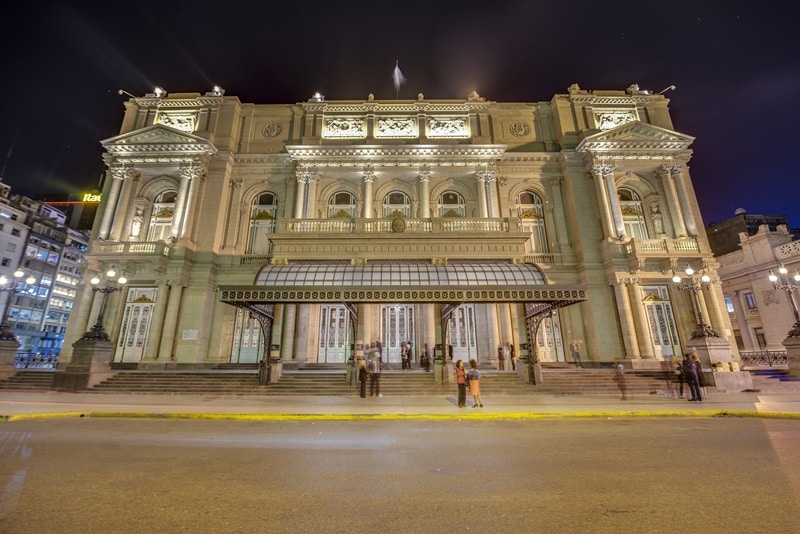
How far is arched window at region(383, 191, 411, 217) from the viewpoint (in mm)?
25641

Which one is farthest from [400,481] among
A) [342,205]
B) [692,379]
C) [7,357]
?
[7,357]

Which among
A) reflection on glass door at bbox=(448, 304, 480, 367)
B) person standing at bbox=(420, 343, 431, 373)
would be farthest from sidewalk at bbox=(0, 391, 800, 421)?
reflection on glass door at bbox=(448, 304, 480, 367)

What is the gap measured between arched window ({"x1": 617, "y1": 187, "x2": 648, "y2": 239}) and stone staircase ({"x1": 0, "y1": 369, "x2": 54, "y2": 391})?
35.6 meters

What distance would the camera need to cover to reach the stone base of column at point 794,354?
57.0 ft

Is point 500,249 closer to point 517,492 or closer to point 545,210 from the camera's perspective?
point 545,210

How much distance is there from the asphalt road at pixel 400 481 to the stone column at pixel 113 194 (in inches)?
772

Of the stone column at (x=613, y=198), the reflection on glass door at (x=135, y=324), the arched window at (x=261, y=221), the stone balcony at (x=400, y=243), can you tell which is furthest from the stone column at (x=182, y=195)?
the stone column at (x=613, y=198)

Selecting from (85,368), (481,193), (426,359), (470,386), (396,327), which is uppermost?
(481,193)

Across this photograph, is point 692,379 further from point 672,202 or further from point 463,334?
point 672,202

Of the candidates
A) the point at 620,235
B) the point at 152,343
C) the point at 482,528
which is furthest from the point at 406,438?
the point at 620,235

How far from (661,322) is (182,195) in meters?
Result: 33.7

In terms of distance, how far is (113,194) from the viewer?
78.7ft

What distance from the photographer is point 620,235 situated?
22844 millimetres

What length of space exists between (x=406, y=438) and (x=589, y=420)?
5.76 metres
